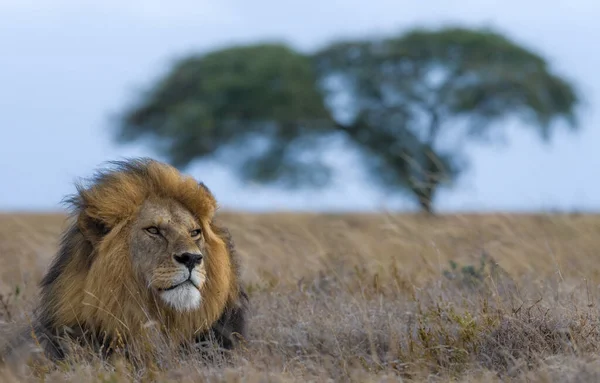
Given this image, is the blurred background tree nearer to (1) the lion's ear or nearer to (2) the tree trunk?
(2) the tree trunk

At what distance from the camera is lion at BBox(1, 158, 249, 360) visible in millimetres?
5172

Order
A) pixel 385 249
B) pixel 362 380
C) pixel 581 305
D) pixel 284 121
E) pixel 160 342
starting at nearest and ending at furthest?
pixel 362 380, pixel 160 342, pixel 581 305, pixel 385 249, pixel 284 121

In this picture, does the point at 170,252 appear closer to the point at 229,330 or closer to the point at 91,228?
the point at 91,228

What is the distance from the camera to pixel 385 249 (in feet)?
43.3

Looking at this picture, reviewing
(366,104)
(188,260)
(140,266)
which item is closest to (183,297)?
(188,260)

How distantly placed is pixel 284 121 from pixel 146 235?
1831 cm

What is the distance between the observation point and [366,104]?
23.5 m

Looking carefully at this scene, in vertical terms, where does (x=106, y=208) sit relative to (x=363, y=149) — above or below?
above

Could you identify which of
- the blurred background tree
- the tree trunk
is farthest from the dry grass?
the blurred background tree

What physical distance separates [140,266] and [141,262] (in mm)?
22

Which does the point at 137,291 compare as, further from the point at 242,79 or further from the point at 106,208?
the point at 242,79

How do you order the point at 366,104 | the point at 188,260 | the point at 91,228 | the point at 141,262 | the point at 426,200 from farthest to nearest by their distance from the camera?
the point at 366,104
the point at 426,200
the point at 91,228
the point at 141,262
the point at 188,260

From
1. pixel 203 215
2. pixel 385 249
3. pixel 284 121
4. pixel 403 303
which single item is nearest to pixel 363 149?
pixel 284 121

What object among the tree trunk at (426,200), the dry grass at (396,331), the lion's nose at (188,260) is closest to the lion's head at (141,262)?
the lion's nose at (188,260)
